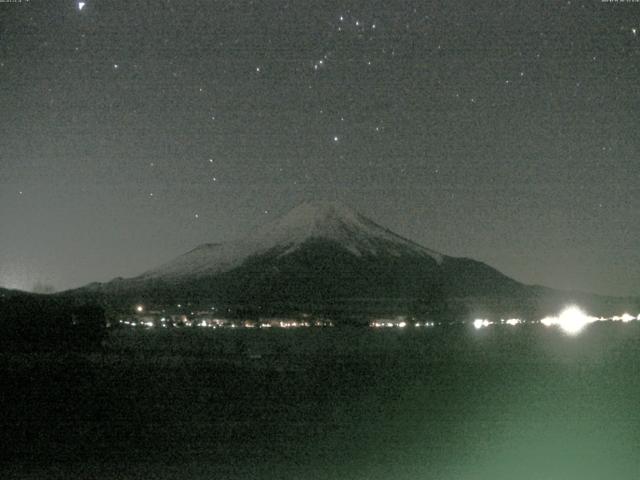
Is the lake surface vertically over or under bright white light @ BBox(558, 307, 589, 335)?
under

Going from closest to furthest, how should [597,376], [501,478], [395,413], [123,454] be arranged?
[501,478]
[123,454]
[395,413]
[597,376]

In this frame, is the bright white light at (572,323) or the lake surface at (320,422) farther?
the bright white light at (572,323)

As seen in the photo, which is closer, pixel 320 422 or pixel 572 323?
pixel 320 422

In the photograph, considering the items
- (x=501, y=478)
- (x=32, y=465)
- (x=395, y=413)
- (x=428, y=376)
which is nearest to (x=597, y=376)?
(x=428, y=376)

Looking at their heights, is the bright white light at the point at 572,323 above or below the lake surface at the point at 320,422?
above

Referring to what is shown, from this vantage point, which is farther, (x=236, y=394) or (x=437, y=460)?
(x=236, y=394)

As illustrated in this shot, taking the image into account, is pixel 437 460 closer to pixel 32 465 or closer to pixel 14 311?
pixel 32 465

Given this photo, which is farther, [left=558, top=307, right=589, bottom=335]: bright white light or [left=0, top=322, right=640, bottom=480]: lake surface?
[left=558, top=307, right=589, bottom=335]: bright white light

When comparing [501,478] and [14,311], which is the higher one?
[14,311]
